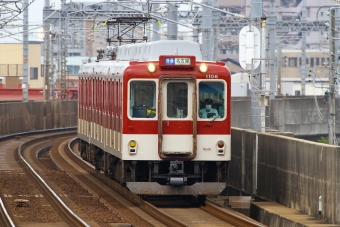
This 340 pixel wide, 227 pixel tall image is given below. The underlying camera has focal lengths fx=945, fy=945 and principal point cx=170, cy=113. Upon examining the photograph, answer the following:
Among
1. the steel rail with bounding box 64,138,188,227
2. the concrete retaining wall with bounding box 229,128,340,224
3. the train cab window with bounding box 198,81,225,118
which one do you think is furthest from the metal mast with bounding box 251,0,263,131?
the steel rail with bounding box 64,138,188,227

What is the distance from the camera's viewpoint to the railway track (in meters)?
15.5

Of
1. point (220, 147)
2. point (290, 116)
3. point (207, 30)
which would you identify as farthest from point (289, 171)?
point (290, 116)

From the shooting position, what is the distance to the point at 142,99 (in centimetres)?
1783

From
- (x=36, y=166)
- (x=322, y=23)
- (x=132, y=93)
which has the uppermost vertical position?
(x=322, y=23)

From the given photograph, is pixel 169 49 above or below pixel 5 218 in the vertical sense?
above

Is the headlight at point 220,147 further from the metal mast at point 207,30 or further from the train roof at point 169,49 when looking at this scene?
the metal mast at point 207,30

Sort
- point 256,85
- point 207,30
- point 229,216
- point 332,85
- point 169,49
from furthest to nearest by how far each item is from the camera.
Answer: point 207,30
point 332,85
point 256,85
point 169,49
point 229,216

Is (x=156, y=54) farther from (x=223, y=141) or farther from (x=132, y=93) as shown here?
(x=223, y=141)

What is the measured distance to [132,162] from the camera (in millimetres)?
17875

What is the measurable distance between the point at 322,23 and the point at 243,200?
54.4m

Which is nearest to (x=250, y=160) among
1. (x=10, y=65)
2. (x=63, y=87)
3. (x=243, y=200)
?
(x=243, y=200)

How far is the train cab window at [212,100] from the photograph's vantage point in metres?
17.8

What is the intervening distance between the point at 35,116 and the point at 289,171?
31.0m

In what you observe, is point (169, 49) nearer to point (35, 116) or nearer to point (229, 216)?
point (229, 216)
